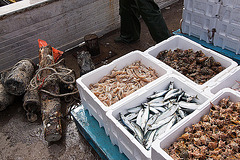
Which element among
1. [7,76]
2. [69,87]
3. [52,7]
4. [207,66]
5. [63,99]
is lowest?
[63,99]

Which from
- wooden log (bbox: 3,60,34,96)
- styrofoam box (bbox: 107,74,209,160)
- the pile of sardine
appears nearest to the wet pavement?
wooden log (bbox: 3,60,34,96)

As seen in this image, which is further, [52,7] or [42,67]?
[52,7]

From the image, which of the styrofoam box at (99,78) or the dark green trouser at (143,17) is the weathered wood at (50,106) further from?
the dark green trouser at (143,17)

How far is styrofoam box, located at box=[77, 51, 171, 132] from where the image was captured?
9.75 ft

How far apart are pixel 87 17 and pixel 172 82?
3704mm

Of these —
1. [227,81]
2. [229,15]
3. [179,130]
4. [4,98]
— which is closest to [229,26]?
[229,15]

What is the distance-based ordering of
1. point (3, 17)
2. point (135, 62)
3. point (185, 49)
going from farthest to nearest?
point (3, 17) → point (185, 49) → point (135, 62)

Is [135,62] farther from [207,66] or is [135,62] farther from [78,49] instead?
[78,49]

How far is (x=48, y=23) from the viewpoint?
533 centimetres

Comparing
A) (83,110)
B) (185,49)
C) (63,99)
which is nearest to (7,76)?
(63,99)

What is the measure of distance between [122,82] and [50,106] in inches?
56.9

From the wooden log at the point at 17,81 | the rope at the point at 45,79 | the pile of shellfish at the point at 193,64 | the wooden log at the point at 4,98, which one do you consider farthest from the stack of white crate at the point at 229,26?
the wooden log at the point at 4,98

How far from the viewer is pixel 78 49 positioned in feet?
A: 19.8

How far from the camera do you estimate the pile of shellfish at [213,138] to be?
6.84 ft
